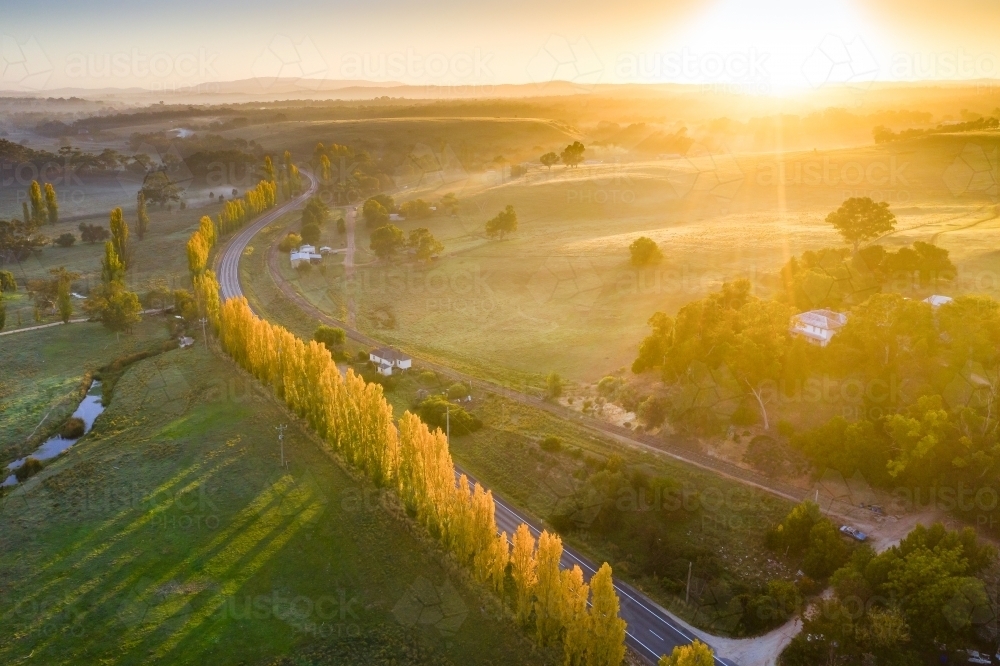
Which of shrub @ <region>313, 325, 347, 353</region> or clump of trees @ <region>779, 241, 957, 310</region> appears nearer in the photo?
clump of trees @ <region>779, 241, 957, 310</region>

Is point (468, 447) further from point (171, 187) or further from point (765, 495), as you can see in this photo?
point (171, 187)

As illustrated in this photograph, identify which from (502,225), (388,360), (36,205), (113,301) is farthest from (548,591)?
(36,205)

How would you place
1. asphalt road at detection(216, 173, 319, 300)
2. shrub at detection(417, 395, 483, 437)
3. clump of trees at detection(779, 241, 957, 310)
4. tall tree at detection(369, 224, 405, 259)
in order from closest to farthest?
shrub at detection(417, 395, 483, 437), clump of trees at detection(779, 241, 957, 310), asphalt road at detection(216, 173, 319, 300), tall tree at detection(369, 224, 405, 259)

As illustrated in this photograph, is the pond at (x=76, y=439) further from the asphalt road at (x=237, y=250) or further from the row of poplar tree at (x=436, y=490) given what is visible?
the asphalt road at (x=237, y=250)

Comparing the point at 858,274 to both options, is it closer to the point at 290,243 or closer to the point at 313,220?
the point at 290,243

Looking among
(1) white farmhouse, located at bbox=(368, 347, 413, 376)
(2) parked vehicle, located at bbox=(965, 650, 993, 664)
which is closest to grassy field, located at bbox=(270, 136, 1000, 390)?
(1) white farmhouse, located at bbox=(368, 347, 413, 376)

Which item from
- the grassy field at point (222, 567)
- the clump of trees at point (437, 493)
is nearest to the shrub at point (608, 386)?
the clump of trees at point (437, 493)

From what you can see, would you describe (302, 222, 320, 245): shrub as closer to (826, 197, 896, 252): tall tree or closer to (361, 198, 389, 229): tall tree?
(361, 198, 389, 229): tall tree

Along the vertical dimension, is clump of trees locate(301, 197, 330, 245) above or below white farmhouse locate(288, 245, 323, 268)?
above
